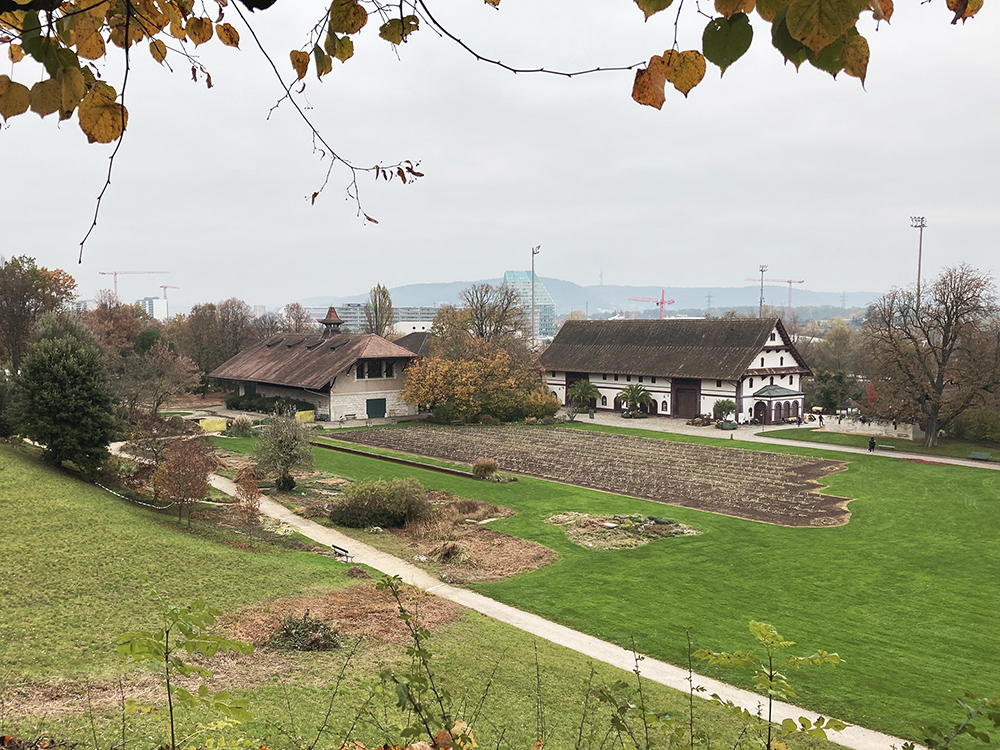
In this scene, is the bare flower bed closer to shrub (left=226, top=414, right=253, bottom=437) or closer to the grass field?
shrub (left=226, top=414, right=253, bottom=437)

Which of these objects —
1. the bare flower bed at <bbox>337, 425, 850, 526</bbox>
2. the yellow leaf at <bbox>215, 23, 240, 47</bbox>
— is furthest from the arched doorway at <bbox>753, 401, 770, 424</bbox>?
the yellow leaf at <bbox>215, 23, 240, 47</bbox>

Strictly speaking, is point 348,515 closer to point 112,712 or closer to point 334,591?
point 334,591

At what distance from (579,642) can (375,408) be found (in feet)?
121

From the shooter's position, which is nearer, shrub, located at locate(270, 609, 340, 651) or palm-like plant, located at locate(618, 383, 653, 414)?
shrub, located at locate(270, 609, 340, 651)

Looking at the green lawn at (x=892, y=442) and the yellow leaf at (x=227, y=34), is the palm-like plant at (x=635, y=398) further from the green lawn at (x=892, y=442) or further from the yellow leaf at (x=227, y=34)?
the yellow leaf at (x=227, y=34)

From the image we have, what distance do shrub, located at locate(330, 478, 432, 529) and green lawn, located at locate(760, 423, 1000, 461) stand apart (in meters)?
26.4

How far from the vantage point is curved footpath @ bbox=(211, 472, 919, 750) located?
31.7 feet

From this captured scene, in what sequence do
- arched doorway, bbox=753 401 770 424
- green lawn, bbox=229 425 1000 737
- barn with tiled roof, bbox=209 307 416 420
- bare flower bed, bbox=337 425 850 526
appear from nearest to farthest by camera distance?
green lawn, bbox=229 425 1000 737 < bare flower bed, bbox=337 425 850 526 < arched doorway, bbox=753 401 770 424 < barn with tiled roof, bbox=209 307 416 420

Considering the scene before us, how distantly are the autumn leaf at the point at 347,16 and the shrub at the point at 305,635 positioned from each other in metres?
10.0

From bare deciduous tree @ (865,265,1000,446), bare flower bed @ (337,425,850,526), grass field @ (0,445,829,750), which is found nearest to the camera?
grass field @ (0,445,829,750)

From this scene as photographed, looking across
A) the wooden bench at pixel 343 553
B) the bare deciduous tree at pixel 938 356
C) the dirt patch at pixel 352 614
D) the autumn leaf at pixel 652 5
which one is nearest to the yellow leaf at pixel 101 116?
the autumn leaf at pixel 652 5

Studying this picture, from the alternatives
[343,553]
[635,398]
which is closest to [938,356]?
[635,398]

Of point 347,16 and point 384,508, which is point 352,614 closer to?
point 384,508

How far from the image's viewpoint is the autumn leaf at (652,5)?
81.6 inches
